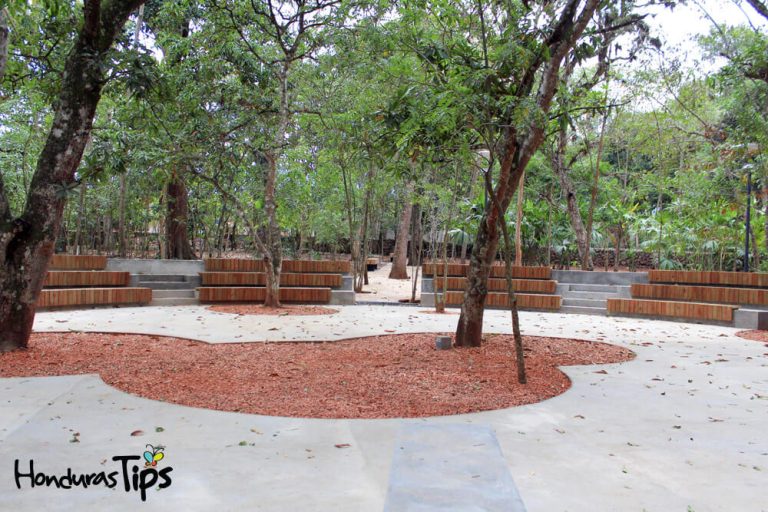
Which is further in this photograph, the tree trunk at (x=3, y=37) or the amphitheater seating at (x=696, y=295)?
the amphitheater seating at (x=696, y=295)

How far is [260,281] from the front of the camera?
11.7 metres

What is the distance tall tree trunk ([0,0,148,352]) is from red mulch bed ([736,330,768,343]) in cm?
879

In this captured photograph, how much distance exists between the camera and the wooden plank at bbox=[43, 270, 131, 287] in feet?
31.8

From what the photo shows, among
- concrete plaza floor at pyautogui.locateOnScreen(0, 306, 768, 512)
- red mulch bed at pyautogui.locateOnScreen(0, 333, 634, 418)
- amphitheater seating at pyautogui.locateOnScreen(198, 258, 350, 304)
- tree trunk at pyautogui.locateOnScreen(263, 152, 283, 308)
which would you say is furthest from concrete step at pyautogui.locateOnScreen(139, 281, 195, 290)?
concrete plaza floor at pyautogui.locateOnScreen(0, 306, 768, 512)

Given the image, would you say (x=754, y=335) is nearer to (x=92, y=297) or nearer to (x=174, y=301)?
(x=174, y=301)

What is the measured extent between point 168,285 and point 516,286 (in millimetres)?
6982

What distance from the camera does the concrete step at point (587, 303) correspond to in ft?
37.6

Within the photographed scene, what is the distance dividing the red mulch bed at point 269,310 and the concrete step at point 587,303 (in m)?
4.77

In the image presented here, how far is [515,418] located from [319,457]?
1.46m

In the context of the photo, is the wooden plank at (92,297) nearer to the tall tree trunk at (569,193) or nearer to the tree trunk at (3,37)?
the tree trunk at (3,37)

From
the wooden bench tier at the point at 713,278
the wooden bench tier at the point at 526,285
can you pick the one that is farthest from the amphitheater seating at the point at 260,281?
the wooden bench tier at the point at 713,278

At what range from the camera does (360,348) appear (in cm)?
633

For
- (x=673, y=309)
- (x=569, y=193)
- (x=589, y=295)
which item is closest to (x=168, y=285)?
(x=589, y=295)

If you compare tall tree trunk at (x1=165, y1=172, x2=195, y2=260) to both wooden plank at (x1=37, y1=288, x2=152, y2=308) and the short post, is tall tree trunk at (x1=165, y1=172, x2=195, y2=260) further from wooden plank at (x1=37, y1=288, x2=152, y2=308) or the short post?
the short post
